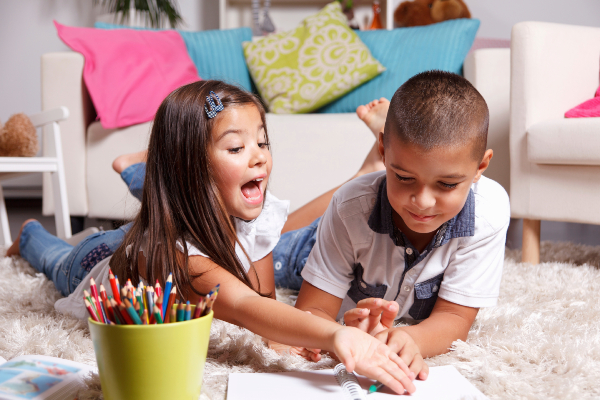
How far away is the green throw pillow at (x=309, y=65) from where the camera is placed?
6.37ft

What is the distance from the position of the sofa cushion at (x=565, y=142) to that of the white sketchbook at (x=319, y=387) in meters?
0.82

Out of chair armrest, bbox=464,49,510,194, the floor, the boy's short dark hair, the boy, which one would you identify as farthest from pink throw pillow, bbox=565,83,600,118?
the boy's short dark hair

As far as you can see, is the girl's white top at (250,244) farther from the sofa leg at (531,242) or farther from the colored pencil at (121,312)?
the sofa leg at (531,242)

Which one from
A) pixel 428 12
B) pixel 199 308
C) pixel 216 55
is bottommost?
pixel 199 308

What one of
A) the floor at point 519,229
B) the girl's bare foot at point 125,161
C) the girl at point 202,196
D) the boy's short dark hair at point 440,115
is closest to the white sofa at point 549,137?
the floor at point 519,229

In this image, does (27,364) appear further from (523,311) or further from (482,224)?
(523,311)

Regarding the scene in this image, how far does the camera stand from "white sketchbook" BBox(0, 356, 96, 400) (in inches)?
21.3

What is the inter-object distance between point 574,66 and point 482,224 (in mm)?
965

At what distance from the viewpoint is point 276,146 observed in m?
1.74

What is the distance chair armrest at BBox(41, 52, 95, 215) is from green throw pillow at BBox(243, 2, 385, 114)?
0.67 metres

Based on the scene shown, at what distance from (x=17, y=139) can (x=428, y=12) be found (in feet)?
7.24

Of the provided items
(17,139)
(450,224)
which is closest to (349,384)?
(450,224)

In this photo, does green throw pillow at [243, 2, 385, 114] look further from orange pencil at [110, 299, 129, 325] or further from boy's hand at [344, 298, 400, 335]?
orange pencil at [110, 299, 129, 325]

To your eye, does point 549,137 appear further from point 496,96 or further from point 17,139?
point 17,139
